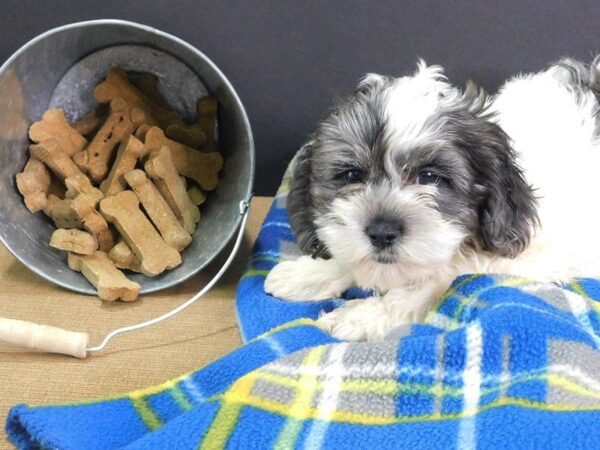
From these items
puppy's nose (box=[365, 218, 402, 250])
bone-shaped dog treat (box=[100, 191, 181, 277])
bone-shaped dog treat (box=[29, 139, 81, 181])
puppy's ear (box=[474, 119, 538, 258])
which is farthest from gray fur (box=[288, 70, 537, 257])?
bone-shaped dog treat (box=[29, 139, 81, 181])

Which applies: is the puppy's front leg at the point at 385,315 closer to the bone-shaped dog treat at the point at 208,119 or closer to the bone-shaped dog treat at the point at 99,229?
the bone-shaped dog treat at the point at 99,229

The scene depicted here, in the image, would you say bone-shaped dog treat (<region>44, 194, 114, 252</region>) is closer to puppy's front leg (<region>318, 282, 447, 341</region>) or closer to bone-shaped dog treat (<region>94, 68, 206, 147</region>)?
bone-shaped dog treat (<region>94, 68, 206, 147</region>)

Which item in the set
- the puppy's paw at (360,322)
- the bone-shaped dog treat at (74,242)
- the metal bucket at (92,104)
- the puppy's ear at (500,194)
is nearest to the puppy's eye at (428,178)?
the puppy's ear at (500,194)

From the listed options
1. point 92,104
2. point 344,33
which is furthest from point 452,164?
point 92,104

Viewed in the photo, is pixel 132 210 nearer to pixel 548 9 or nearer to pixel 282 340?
pixel 282 340

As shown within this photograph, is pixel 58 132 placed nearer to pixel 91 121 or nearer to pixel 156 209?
pixel 91 121

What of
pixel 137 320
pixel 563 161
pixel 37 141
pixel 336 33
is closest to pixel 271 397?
pixel 137 320
